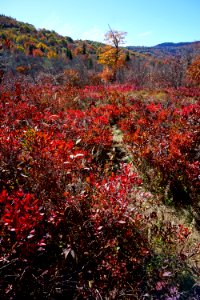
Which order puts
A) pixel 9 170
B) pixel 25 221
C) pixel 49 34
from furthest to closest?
pixel 49 34
pixel 9 170
pixel 25 221

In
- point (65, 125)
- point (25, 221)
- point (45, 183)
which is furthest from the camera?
point (65, 125)

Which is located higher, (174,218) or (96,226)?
(96,226)

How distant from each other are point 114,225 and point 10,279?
1499mm

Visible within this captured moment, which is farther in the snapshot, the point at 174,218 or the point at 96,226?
the point at 174,218

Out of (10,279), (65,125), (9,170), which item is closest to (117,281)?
(10,279)

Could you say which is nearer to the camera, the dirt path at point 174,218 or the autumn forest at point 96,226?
the autumn forest at point 96,226

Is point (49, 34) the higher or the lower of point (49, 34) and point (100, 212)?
the higher

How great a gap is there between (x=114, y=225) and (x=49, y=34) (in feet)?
362

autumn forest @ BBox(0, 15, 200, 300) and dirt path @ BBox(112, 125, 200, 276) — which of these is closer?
autumn forest @ BBox(0, 15, 200, 300)

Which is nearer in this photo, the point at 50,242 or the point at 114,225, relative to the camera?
the point at 50,242

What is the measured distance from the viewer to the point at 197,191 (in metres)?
5.24

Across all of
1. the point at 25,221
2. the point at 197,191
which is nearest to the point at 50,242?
the point at 25,221

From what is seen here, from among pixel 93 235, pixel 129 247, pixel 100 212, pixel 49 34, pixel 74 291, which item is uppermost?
pixel 49 34

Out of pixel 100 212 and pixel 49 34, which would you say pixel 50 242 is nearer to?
pixel 100 212
